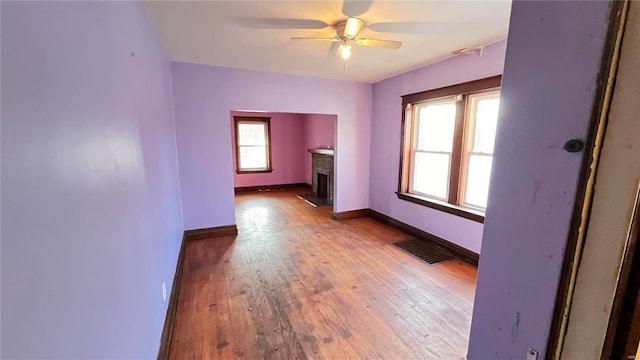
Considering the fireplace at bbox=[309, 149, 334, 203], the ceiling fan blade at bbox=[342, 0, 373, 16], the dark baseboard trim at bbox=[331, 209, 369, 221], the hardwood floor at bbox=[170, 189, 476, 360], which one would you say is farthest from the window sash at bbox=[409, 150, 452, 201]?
the fireplace at bbox=[309, 149, 334, 203]

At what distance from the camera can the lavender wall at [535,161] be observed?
1.23 feet

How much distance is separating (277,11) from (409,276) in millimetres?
2640

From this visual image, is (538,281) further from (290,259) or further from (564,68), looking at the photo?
(290,259)

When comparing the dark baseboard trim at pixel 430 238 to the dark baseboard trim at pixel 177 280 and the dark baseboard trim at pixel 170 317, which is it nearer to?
the dark baseboard trim at pixel 177 280

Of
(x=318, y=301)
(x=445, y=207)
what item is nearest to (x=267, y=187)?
(x=445, y=207)

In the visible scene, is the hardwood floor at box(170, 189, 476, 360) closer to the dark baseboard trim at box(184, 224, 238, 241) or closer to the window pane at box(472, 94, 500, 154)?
the dark baseboard trim at box(184, 224, 238, 241)

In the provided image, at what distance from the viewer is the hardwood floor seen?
1.84m

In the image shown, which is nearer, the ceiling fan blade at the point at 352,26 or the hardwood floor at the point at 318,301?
the hardwood floor at the point at 318,301

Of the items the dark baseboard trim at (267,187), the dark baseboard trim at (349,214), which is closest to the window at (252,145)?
the dark baseboard trim at (267,187)

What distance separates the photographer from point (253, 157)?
7.11m

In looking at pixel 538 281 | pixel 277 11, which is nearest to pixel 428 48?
pixel 277 11

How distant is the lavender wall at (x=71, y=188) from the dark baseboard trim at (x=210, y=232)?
2375 millimetres

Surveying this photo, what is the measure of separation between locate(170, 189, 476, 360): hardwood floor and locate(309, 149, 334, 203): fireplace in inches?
91.9

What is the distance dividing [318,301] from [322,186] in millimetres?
4231
